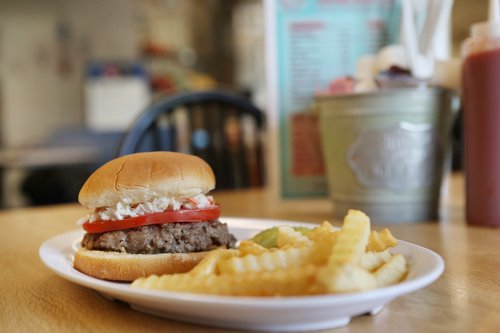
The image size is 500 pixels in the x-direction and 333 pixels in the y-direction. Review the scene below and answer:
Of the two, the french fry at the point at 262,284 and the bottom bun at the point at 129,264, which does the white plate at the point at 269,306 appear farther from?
the bottom bun at the point at 129,264

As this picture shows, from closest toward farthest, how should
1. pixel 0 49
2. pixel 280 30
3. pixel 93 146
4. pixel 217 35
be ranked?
pixel 280 30 → pixel 93 146 → pixel 0 49 → pixel 217 35

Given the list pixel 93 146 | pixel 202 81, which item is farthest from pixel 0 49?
pixel 202 81

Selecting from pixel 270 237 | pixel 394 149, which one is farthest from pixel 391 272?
pixel 394 149

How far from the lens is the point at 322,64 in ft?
6.69

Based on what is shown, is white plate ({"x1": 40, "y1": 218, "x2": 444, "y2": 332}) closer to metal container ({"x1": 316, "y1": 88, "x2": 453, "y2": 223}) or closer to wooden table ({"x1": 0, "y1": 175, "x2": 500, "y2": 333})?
wooden table ({"x1": 0, "y1": 175, "x2": 500, "y2": 333})

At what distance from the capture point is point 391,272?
28.4 inches

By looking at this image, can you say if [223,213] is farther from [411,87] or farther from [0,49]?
[0,49]

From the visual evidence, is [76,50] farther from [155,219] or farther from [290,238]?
[290,238]

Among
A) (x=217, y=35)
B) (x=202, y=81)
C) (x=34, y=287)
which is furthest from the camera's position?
(x=217, y=35)

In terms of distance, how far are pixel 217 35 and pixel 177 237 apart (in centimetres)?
701

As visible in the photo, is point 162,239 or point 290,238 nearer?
point 290,238

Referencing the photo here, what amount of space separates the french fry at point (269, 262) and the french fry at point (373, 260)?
0.25 feet

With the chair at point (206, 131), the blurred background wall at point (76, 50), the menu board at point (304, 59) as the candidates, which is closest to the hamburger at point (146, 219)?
the menu board at point (304, 59)

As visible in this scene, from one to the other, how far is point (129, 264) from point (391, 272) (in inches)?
17.3
